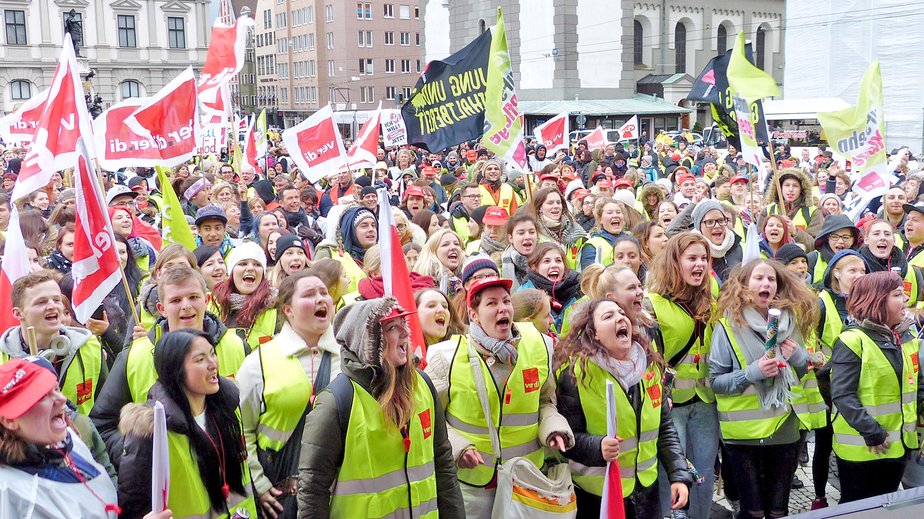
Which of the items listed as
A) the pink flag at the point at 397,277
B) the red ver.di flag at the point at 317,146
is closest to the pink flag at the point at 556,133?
the red ver.di flag at the point at 317,146

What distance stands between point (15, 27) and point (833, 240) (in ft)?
204

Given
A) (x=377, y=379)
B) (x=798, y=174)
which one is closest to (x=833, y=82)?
(x=798, y=174)

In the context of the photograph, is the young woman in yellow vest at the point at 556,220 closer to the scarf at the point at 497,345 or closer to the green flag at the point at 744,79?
the green flag at the point at 744,79

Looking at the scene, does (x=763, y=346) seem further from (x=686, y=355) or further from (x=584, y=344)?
(x=584, y=344)

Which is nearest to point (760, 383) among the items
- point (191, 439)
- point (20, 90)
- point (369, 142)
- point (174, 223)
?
point (191, 439)

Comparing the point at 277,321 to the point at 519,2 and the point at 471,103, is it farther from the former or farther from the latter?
the point at 519,2

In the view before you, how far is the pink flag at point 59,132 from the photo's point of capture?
6598 millimetres

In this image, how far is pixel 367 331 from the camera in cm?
327

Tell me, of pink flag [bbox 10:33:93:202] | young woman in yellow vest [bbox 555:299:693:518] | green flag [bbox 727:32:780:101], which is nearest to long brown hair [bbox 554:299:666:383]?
young woman in yellow vest [bbox 555:299:693:518]

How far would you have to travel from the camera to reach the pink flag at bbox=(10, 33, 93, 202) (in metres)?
6.60

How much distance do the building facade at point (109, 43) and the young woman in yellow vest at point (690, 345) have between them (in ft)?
183

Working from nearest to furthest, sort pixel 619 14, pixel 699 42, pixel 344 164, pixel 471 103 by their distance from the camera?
pixel 471 103 → pixel 344 164 → pixel 619 14 → pixel 699 42

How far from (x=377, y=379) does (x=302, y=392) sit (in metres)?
0.73

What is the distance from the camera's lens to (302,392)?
393 centimetres
